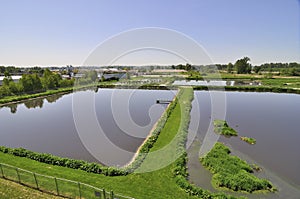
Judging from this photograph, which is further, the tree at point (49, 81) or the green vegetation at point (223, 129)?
the tree at point (49, 81)

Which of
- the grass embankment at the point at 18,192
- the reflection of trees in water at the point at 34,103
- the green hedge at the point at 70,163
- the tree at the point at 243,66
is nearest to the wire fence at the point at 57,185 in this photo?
the grass embankment at the point at 18,192

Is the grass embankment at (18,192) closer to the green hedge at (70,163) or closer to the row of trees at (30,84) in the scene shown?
the green hedge at (70,163)

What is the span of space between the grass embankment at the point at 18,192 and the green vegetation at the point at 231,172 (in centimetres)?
867

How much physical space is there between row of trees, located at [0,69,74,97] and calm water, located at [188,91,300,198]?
3294cm

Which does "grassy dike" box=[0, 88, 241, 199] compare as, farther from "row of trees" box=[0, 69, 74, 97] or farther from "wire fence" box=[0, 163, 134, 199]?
"row of trees" box=[0, 69, 74, 97]

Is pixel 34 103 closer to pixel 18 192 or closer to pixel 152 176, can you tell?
pixel 18 192

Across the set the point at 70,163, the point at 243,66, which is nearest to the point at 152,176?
the point at 70,163

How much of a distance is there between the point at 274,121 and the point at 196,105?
1095cm

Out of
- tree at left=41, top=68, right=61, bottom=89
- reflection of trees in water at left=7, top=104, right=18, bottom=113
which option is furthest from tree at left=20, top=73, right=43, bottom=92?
reflection of trees in water at left=7, top=104, right=18, bottom=113

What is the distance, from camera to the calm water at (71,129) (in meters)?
15.9

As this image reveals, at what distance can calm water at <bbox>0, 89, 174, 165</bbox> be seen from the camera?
15.9 m

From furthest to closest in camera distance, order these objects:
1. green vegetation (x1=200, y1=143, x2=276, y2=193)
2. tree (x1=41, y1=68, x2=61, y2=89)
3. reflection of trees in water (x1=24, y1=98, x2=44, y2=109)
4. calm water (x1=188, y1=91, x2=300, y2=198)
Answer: tree (x1=41, y1=68, x2=61, y2=89) → reflection of trees in water (x1=24, y1=98, x2=44, y2=109) → calm water (x1=188, y1=91, x2=300, y2=198) → green vegetation (x1=200, y1=143, x2=276, y2=193)

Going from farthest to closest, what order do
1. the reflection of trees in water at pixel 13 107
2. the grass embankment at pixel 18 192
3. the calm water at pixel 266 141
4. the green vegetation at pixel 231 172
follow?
the reflection of trees in water at pixel 13 107, the calm water at pixel 266 141, the green vegetation at pixel 231 172, the grass embankment at pixel 18 192

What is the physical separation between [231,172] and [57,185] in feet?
31.3
